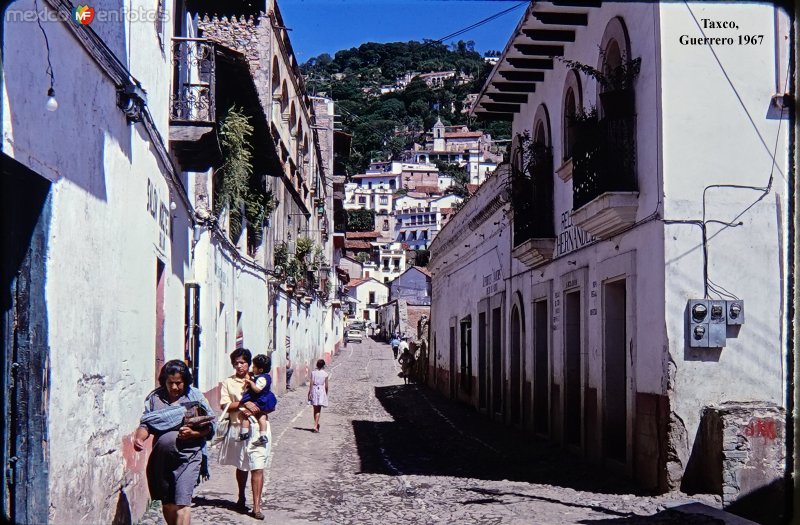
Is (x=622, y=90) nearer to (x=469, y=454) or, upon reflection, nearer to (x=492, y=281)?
(x=469, y=454)

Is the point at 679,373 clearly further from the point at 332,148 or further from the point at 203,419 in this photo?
the point at 332,148

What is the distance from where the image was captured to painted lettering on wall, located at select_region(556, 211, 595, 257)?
1395cm

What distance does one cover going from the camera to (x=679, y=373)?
10266 millimetres

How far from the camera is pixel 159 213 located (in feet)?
33.1

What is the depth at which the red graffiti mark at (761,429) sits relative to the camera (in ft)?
31.3

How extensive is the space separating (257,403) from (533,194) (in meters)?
8.59

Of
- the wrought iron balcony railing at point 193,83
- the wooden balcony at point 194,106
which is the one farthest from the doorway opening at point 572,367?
the wrought iron balcony railing at point 193,83

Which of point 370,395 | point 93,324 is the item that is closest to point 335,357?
point 370,395

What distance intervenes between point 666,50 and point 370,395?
2060 cm

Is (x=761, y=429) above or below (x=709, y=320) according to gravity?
below

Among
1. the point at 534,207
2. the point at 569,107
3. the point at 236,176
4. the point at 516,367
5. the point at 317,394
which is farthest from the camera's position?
the point at 516,367

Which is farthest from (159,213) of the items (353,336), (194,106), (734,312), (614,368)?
(353,336)

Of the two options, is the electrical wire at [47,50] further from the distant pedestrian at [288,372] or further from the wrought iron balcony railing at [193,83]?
the distant pedestrian at [288,372]

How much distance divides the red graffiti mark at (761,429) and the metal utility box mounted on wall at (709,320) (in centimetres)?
96
